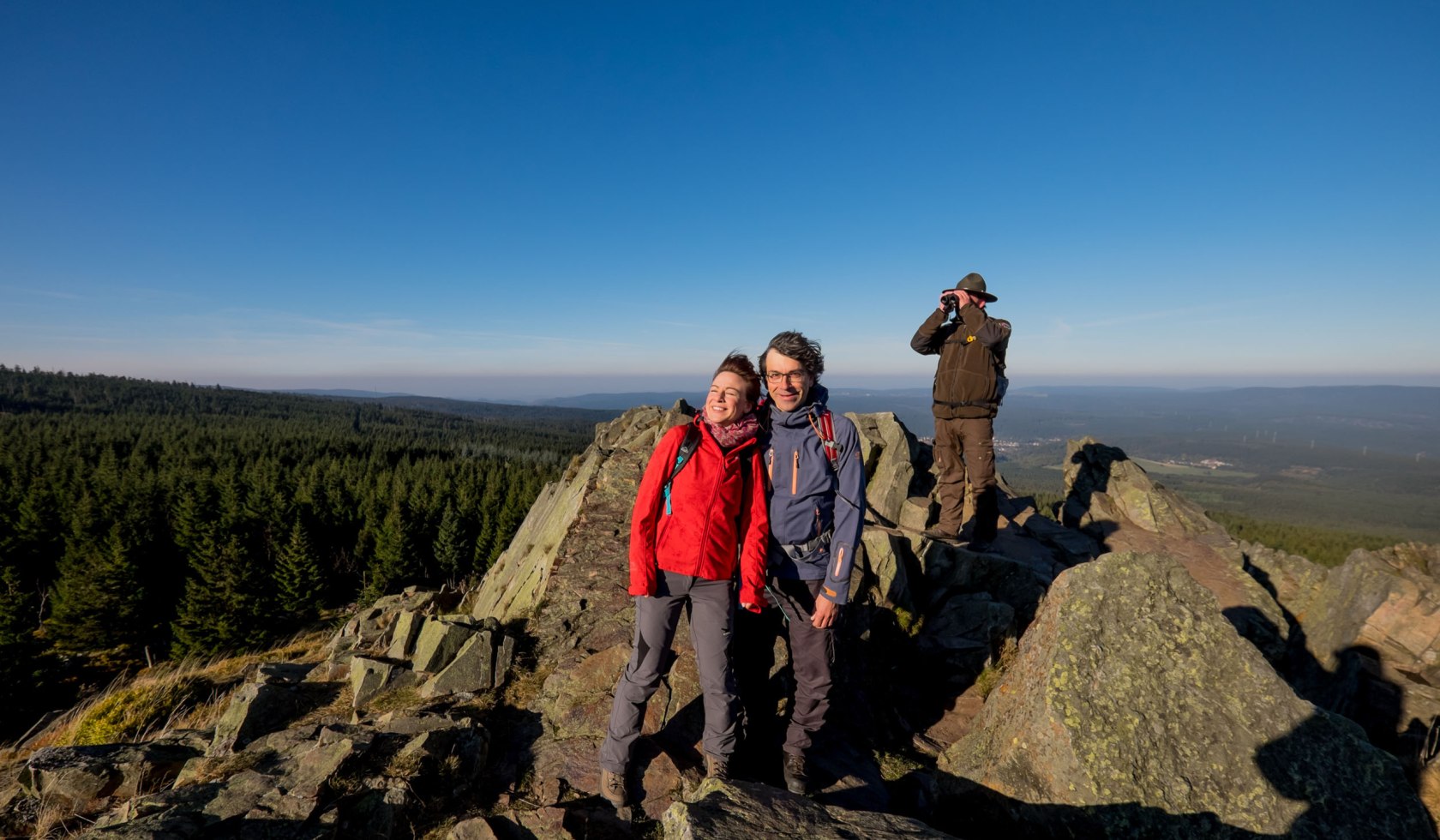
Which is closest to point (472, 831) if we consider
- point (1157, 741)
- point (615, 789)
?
point (615, 789)

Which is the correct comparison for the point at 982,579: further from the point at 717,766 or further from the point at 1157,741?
the point at 717,766

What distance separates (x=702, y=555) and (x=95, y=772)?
25.1ft

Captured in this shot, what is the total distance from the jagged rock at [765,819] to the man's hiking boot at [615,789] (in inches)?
66.3

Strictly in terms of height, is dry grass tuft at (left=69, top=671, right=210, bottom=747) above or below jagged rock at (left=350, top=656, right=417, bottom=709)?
below

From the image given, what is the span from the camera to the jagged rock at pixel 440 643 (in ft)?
28.4

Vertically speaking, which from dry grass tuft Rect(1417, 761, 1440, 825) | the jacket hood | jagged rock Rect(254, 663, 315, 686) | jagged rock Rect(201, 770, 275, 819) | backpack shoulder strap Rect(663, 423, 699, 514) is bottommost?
jagged rock Rect(254, 663, 315, 686)

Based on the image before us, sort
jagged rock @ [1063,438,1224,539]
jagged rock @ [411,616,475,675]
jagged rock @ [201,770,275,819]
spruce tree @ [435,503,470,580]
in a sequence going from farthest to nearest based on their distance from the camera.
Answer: spruce tree @ [435,503,470,580]
jagged rock @ [1063,438,1224,539]
jagged rock @ [411,616,475,675]
jagged rock @ [201,770,275,819]

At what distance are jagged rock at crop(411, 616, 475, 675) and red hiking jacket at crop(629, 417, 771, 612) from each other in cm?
514

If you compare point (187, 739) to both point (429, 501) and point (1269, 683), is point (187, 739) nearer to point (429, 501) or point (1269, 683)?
point (1269, 683)

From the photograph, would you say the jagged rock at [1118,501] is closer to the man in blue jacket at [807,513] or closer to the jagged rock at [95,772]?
the man in blue jacket at [807,513]

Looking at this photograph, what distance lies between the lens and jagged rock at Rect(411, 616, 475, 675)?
341 inches

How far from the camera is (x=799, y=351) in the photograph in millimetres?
5602

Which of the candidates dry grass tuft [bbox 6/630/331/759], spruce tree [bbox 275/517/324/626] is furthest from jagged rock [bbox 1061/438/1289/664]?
spruce tree [bbox 275/517/324/626]

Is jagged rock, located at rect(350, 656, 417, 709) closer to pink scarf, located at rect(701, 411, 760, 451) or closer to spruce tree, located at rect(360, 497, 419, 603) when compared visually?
pink scarf, located at rect(701, 411, 760, 451)
